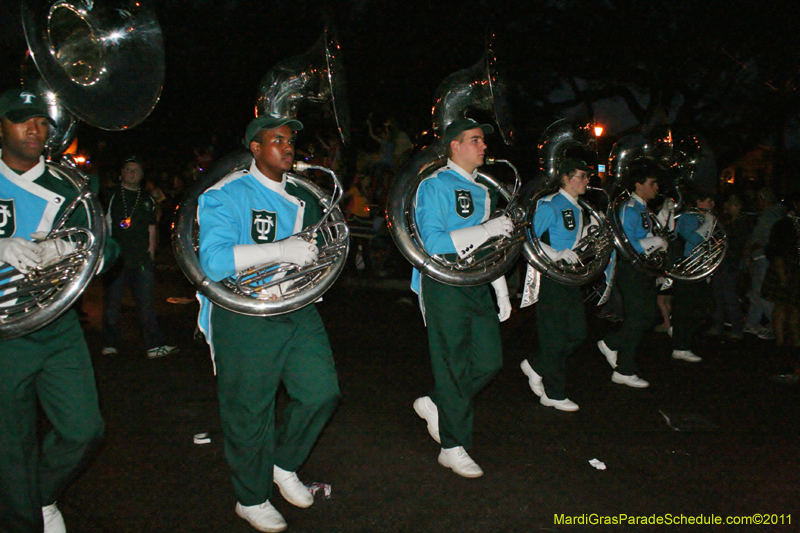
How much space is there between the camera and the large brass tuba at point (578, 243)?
5020 mm

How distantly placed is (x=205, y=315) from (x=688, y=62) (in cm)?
1583

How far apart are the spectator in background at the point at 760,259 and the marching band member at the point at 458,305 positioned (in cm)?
545

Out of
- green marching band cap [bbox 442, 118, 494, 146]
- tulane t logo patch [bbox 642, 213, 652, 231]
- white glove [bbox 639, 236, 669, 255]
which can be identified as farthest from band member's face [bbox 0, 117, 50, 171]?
tulane t logo patch [bbox 642, 213, 652, 231]

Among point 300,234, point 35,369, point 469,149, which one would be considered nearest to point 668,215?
point 469,149

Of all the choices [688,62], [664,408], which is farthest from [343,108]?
[688,62]

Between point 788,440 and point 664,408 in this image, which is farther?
point 664,408

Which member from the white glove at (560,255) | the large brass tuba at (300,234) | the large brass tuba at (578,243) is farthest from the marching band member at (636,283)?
the large brass tuba at (300,234)

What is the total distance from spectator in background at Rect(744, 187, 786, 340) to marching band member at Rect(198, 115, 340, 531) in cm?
663

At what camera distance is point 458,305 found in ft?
13.5

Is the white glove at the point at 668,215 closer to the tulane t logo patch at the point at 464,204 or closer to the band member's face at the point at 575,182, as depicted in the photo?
the band member's face at the point at 575,182

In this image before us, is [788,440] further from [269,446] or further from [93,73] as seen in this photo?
[93,73]

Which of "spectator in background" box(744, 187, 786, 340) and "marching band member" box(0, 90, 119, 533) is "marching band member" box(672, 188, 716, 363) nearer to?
"spectator in background" box(744, 187, 786, 340)

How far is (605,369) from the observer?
6.67 m

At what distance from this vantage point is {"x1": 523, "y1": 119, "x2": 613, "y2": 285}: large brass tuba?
5020mm
